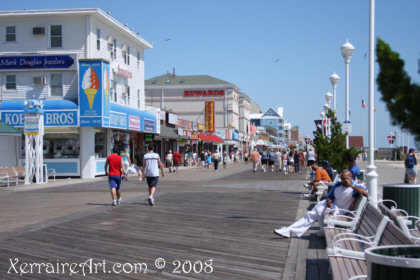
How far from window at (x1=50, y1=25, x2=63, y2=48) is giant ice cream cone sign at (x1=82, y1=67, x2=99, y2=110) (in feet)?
10.2

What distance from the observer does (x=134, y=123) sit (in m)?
33.1

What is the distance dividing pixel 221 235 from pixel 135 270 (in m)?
2.95

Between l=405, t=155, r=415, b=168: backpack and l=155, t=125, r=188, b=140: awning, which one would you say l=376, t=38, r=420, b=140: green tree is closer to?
l=405, t=155, r=415, b=168: backpack

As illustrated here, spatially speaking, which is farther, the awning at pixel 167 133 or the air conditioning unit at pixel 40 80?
the awning at pixel 167 133

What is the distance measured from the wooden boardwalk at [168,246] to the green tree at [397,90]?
3.60 m

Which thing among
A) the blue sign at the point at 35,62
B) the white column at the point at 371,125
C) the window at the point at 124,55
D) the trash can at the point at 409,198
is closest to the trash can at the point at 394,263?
the white column at the point at 371,125

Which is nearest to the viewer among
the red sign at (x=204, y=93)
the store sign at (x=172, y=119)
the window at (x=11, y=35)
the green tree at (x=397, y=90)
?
the green tree at (x=397, y=90)

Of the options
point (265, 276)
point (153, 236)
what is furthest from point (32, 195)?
point (265, 276)

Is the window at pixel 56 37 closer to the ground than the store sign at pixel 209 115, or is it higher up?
higher up

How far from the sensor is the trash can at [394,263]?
335 cm

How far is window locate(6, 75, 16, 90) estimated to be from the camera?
29281 millimetres

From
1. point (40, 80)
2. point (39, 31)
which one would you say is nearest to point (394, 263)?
point (40, 80)

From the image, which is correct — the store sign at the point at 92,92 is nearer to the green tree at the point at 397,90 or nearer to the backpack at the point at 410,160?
the backpack at the point at 410,160

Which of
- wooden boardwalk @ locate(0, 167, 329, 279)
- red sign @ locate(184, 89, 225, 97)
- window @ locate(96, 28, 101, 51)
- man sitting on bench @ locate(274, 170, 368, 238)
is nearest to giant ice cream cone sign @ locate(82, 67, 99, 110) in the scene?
window @ locate(96, 28, 101, 51)
